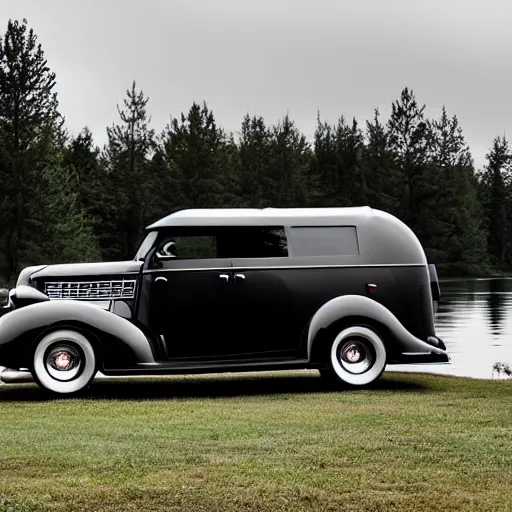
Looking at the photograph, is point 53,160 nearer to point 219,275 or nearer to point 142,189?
point 142,189

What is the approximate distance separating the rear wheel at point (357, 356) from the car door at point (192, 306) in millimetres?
1433

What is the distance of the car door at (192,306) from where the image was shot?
1246 centimetres

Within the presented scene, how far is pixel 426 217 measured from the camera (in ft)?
307

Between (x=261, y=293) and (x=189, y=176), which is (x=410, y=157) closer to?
(x=189, y=176)

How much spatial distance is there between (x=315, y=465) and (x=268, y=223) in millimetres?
5544

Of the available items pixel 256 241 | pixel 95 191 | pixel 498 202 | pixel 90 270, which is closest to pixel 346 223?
pixel 256 241

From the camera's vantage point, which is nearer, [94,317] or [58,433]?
[58,433]

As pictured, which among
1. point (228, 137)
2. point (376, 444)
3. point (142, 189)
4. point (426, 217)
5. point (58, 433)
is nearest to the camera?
point (376, 444)

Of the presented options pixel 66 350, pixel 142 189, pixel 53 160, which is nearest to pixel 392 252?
pixel 66 350

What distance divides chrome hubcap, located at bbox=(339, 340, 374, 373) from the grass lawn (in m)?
0.43

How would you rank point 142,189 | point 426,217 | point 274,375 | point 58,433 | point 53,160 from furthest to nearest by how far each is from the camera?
point 426,217, point 142,189, point 53,160, point 274,375, point 58,433

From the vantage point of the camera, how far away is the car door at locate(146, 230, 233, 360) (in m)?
12.5

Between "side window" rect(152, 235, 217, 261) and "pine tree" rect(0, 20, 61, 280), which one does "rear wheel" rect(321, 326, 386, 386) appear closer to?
"side window" rect(152, 235, 217, 261)

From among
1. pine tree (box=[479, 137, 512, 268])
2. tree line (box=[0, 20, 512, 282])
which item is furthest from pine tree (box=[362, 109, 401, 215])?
pine tree (box=[479, 137, 512, 268])
